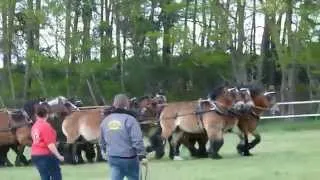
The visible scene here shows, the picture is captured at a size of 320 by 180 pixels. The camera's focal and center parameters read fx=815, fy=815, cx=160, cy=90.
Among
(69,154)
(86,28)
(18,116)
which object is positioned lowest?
(69,154)

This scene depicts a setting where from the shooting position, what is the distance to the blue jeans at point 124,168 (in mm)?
11352

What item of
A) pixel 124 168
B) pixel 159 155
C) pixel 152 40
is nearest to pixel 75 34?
pixel 152 40

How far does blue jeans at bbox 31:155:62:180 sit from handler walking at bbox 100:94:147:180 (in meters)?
1.52

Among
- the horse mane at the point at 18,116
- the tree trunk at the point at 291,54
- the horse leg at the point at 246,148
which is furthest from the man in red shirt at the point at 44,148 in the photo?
the tree trunk at the point at 291,54

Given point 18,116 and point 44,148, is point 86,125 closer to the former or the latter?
point 18,116

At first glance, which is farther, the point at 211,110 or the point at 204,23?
the point at 204,23

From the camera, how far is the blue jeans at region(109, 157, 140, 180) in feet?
37.2

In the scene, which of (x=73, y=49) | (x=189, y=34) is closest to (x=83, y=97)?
(x=73, y=49)

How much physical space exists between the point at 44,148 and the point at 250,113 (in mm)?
8812

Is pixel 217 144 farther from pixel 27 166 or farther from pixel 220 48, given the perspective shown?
pixel 220 48

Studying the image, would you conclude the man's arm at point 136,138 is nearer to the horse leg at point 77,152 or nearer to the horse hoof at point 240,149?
the horse hoof at point 240,149

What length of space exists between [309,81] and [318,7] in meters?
7.77

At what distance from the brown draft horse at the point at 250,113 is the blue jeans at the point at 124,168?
8.73m

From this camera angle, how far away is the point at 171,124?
20906 millimetres
